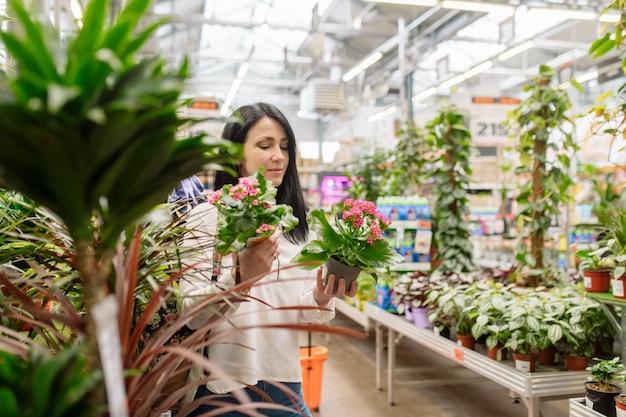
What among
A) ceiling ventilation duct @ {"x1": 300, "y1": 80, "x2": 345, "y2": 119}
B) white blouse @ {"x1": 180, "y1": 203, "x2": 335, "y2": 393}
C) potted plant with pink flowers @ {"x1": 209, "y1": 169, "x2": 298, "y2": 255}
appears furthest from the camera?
ceiling ventilation duct @ {"x1": 300, "y1": 80, "x2": 345, "y2": 119}

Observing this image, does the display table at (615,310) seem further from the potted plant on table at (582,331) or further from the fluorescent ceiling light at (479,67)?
the fluorescent ceiling light at (479,67)

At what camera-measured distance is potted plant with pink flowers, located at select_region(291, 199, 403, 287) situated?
1352mm

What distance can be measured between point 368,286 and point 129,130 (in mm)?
4191

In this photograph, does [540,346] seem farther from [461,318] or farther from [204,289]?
[204,289]

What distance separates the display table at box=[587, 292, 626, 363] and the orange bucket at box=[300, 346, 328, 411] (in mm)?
1756

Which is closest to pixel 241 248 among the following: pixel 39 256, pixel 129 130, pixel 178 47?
pixel 129 130

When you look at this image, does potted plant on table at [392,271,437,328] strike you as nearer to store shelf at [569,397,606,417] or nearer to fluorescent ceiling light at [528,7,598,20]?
store shelf at [569,397,606,417]

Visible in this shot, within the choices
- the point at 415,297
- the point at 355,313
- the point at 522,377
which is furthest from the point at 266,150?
the point at 355,313

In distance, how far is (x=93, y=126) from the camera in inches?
24.4

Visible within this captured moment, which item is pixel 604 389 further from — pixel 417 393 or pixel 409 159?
pixel 409 159

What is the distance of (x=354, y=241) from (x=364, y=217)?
0.07m

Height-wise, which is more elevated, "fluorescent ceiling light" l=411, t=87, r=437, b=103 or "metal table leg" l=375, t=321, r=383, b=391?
"fluorescent ceiling light" l=411, t=87, r=437, b=103

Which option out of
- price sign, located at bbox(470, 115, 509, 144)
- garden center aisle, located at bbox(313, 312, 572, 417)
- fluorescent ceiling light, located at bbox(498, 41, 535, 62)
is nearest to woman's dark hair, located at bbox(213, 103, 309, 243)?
garden center aisle, located at bbox(313, 312, 572, 417)

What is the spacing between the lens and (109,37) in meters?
0.66
